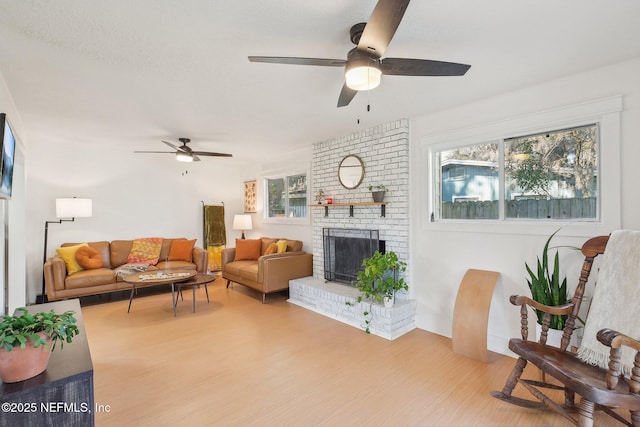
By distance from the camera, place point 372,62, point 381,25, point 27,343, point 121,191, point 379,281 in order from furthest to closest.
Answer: point 121,191 → point 379,281 → point 372,62 → point 381,25 → point 27,343

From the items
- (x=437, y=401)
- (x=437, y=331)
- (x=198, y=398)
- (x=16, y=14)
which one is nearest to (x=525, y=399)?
(x=437, y=401)

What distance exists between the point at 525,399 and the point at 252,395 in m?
1.95

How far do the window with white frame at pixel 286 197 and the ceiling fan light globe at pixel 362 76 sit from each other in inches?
137

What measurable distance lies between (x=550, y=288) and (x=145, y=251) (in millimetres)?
5634

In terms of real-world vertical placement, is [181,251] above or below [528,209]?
below

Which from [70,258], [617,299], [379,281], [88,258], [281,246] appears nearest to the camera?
[617,299]

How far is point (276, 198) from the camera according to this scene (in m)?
6.03

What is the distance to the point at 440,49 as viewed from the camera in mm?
2057

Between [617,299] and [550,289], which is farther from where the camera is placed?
[550,289]

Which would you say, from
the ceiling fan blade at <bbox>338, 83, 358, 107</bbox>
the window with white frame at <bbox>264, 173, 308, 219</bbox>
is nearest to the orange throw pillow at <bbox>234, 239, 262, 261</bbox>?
the window with white frame at <bbox>264, 173, 308, 219</bbox>

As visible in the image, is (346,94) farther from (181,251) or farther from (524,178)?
(181,251)

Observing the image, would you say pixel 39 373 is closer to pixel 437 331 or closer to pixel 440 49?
pixel 440 49

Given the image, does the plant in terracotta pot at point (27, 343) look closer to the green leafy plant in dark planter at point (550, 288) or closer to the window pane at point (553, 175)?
the green leafy plant in dark planter at point (550, 288)

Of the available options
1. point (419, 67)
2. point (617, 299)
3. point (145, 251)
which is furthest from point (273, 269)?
point (617, 299)
